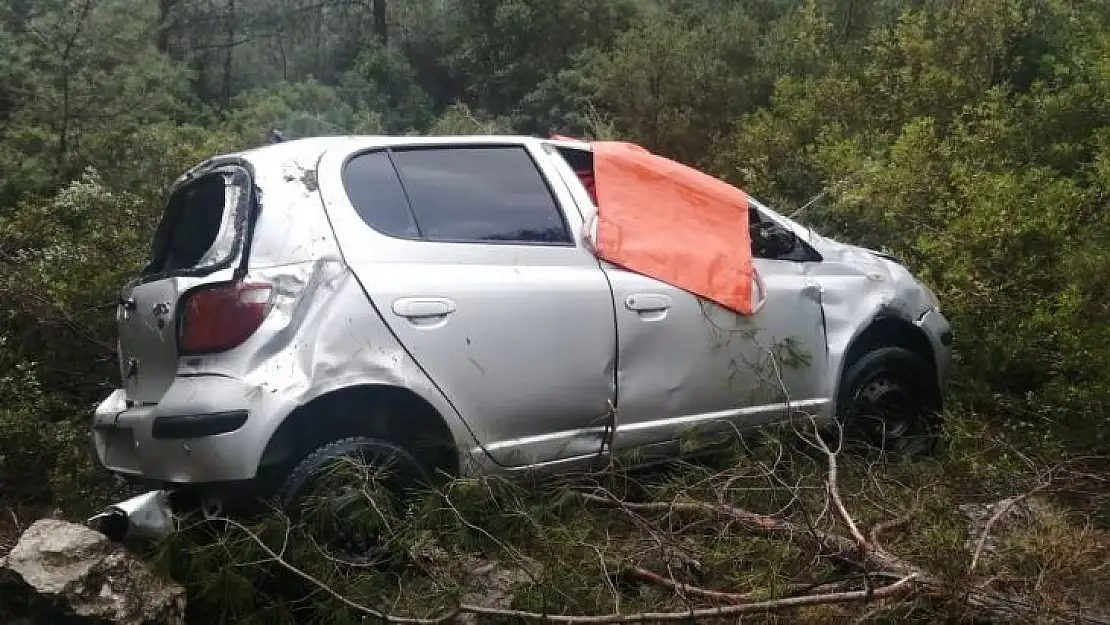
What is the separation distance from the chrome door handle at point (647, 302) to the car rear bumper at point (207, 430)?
142 centimetres

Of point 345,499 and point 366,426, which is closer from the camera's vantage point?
point 345,499

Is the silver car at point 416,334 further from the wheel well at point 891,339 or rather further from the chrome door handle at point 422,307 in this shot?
the wheel well at point 891,339

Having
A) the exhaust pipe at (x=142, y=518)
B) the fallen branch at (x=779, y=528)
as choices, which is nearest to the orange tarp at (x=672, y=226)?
the fallen branch at (x=779, y=528)

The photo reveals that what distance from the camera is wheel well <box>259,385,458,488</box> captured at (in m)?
3.04

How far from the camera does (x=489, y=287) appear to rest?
11.2 ft

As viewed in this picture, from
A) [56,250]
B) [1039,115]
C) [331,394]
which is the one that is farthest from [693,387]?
[1039,115]

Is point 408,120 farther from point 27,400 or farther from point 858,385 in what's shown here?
point 858,385

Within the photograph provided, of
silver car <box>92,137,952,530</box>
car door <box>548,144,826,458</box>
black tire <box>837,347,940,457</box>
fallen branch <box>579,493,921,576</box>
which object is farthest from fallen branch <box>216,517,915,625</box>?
black tire <box>837,347,940,457</box>

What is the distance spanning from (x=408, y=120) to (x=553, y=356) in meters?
13.7

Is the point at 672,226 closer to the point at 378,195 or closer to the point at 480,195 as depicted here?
the point at 480,195

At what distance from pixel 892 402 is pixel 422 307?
255 cm

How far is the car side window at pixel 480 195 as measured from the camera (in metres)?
3.50

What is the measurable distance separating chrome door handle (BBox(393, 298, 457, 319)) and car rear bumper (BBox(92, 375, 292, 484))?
1.66 ft

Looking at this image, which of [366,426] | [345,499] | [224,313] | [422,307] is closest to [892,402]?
[422,307]
